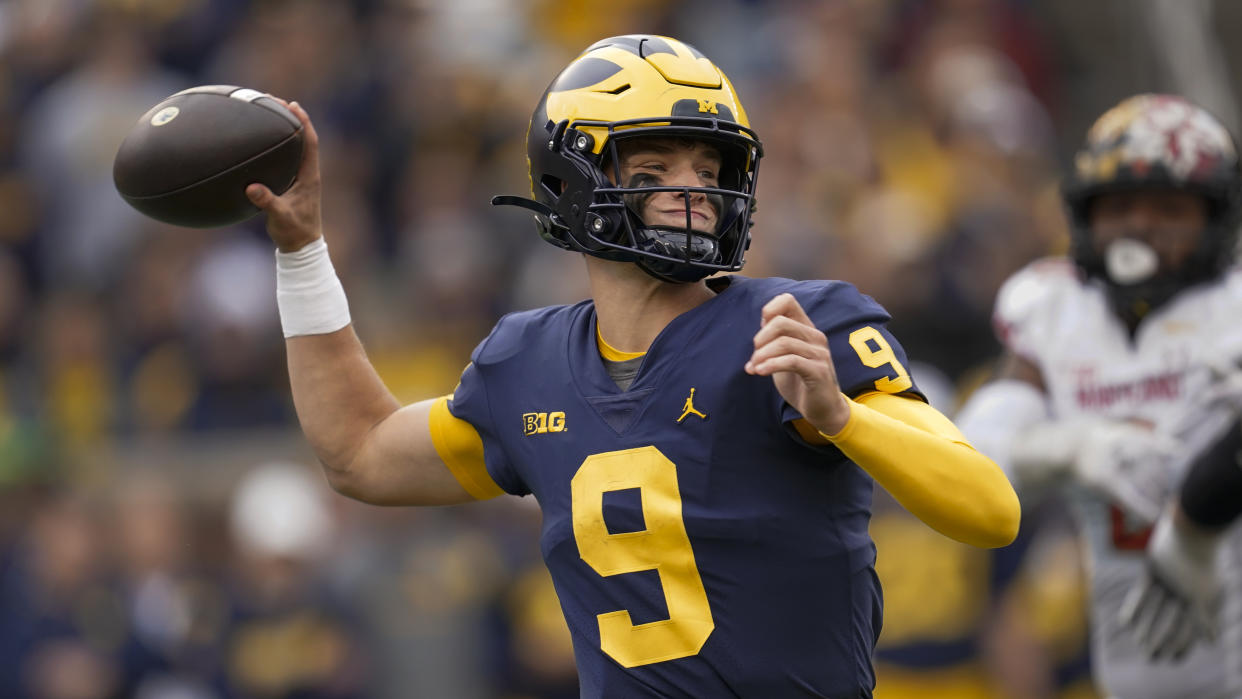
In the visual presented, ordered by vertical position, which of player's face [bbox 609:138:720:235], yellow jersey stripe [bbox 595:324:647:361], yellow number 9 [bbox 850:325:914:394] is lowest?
yellow jersey stripe [bbox 595:324:647:361]

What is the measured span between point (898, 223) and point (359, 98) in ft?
10.5

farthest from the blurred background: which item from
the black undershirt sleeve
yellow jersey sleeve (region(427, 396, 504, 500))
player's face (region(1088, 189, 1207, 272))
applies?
yellow jersey sleeve (region(427, 396, 504, 500))

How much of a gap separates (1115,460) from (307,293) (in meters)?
2.28

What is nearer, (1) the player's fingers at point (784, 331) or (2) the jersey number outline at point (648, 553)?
(1) the player's fingers at point (784, 331)

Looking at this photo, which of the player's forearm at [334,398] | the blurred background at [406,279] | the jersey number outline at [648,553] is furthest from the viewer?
the blurred background at [406,279]

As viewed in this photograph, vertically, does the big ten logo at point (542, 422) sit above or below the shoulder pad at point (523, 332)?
below

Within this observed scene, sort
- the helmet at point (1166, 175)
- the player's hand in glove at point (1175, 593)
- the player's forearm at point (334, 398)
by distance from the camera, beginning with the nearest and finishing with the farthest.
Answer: the player's forearm at point (334, 398) → the player's hand in glove at point (1175, 593) → the helmet at point (1166, 175)

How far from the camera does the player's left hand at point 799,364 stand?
2904 mm

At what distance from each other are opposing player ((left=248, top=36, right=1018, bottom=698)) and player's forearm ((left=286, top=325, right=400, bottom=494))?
0.32 m

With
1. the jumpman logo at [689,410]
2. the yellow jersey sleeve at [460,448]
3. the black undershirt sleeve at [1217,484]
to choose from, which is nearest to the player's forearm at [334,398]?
the yellow jersey sleeve at [460,448]

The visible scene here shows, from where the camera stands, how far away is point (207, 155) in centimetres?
367

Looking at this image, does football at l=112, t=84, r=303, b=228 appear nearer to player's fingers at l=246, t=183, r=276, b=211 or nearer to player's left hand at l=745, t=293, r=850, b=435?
player's fingers at l=246, t=183, r=276, b=211

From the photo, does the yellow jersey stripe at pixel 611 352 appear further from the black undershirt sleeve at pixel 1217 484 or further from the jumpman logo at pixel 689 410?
the black undershirt sleeve at pixel 1217 484

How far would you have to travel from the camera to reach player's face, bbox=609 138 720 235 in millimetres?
3414
